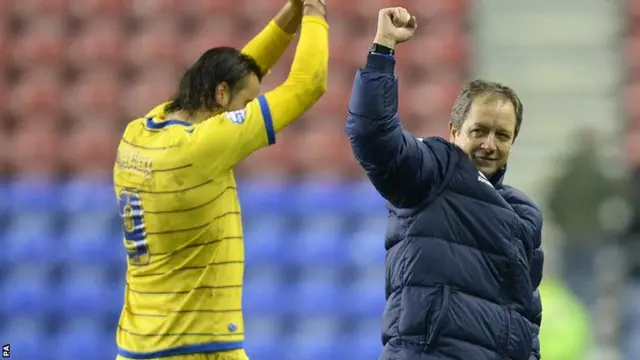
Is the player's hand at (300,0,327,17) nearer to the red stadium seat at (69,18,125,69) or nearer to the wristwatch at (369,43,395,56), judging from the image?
the wristwatch at (369,43,395,56)

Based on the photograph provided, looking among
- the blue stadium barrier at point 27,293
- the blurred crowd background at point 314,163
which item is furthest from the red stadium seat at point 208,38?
the blue stadium barrier at point 27,293

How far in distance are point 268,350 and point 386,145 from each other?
4395 millimetres

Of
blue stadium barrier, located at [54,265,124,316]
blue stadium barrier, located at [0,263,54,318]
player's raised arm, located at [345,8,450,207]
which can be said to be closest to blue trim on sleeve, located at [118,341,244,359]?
player's raised arm, located at [345,8,450,207]

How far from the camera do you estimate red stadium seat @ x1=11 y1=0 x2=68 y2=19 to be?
26.3 ft

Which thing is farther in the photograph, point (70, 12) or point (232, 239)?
point (70, 12)

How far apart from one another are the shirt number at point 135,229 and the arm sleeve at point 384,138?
91 centimetres

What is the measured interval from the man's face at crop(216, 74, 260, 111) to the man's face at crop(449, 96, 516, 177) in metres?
0.79

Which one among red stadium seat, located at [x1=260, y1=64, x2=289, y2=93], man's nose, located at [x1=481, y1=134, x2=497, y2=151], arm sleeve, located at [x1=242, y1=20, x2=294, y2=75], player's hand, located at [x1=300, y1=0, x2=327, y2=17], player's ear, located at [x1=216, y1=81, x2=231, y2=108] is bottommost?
man's nose, located at [x1=481, y1=134, x2=497, y2=151]

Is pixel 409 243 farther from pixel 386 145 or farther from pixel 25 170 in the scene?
pixel 25 170

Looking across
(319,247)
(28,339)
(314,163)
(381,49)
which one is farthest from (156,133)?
(314,163)

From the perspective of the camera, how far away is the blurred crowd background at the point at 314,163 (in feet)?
22.6

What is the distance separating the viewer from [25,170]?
25.0 feet

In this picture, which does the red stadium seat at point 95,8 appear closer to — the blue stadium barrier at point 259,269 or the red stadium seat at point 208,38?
the red stadium seat at point 208,38

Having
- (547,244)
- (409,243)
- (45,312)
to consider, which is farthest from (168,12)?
(409,243)
